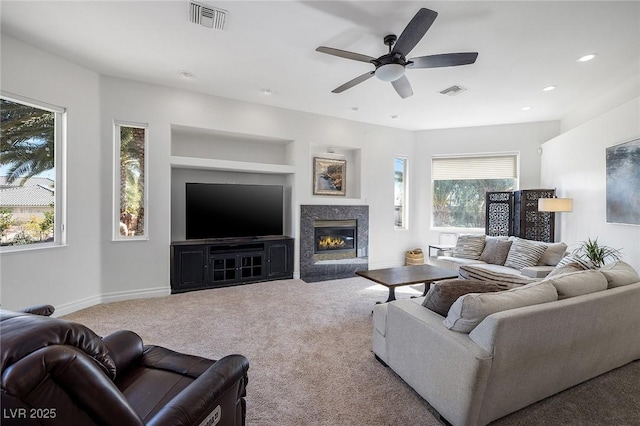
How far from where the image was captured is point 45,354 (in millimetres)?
667

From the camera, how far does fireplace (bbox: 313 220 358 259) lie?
5438mm

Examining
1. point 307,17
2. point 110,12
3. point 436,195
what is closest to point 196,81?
point 110,12

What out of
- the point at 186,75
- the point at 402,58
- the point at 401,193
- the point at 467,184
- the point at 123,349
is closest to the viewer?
the point at 123,349

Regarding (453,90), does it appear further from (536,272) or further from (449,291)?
(449,291)

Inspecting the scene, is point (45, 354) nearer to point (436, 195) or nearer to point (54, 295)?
point (54, 295)

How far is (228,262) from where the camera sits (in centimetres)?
450

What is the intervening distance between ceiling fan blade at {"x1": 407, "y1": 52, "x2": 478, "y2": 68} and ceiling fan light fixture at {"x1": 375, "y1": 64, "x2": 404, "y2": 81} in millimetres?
118

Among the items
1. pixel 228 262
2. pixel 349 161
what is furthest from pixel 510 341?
pixel 349 161

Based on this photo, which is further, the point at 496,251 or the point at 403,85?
the point at 496,251

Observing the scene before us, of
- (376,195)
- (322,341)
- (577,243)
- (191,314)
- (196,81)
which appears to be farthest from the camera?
(376,195)

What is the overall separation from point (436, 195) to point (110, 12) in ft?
→ 19.9

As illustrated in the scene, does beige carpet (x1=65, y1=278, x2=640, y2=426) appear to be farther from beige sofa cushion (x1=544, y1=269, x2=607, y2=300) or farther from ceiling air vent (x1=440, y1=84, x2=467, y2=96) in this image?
ceiling air vent (x1=440, y1=84, x2=467, y2=96)

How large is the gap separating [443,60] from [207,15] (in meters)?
2.16

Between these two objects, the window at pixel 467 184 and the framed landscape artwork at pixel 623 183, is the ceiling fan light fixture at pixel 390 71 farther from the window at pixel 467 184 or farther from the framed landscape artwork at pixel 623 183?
the window at pixel 467 184
